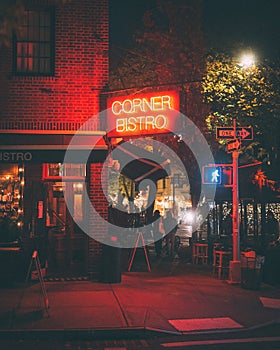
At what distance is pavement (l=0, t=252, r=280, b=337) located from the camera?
9000 mm

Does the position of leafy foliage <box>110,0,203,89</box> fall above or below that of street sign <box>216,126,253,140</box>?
above

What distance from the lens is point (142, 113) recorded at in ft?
42.8

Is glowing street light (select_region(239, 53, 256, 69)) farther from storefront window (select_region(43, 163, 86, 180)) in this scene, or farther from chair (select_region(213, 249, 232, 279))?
storefront window (select_region(43, 163, 86, 180))

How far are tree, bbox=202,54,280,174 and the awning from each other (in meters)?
3.42

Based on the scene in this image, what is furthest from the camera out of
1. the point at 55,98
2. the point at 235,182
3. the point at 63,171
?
the point at 63,171

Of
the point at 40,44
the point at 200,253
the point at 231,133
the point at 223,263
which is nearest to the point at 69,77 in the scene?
the point at 40,44

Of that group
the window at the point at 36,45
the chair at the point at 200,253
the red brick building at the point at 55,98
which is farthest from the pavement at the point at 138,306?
the window at the point at 36,45

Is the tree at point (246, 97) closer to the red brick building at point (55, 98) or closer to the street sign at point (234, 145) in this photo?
the street sign at point (234, 145)

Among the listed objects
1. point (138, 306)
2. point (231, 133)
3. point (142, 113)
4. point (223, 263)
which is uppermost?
point (142, 113)

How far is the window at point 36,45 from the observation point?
13.7 meters

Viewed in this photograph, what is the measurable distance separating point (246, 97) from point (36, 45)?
9177 mm

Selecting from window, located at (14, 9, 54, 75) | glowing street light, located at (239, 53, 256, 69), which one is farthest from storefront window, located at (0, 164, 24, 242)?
glowing street light, located at (239, 53, 256, 69)

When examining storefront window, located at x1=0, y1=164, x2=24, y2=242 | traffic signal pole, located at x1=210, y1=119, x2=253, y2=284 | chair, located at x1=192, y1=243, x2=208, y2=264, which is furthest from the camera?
chair, located at x1=192, y1=243, x2=208, y2=264

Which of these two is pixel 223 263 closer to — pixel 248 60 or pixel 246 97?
pixel 246 97
